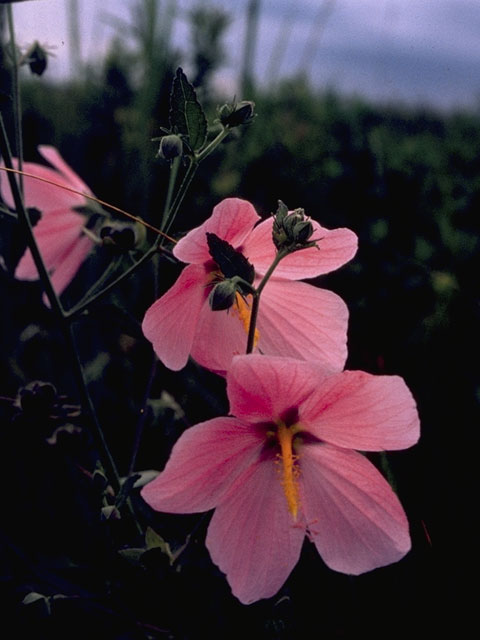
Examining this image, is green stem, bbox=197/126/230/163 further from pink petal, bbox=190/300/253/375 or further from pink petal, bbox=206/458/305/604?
pink petal, bbox=206/458/305/604

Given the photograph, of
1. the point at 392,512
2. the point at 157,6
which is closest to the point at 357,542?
the point at 392,512

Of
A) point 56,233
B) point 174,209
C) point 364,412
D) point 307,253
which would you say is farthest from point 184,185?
point 56,233

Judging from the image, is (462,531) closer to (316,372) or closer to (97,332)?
(316,372)

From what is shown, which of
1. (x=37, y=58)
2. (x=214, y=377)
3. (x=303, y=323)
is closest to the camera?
(x=303, y=323)

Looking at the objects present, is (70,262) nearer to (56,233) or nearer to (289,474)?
(56,233)

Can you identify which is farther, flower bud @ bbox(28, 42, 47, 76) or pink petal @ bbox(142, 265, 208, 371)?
flower bud @ bbox(28, 42, 47, 76)

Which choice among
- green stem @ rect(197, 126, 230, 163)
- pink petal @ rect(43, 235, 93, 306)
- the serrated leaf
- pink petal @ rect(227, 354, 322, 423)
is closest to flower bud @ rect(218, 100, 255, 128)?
green stem @ rect(197, 126, 230, 163)

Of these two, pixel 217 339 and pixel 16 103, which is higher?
pixel 16 103
